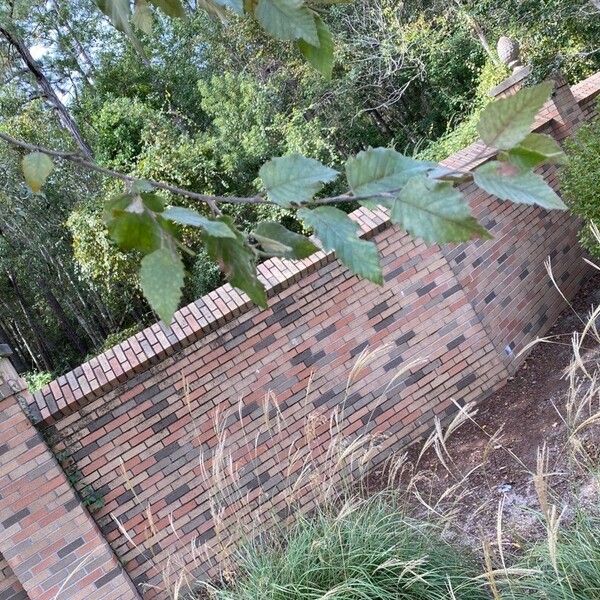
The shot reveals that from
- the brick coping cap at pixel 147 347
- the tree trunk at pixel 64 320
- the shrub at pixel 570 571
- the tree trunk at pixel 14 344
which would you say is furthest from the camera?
the tree trunk at pixel 14 344

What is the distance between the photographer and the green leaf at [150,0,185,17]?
1.29 metres

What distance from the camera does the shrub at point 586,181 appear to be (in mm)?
6641

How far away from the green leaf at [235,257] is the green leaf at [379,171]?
14 cm

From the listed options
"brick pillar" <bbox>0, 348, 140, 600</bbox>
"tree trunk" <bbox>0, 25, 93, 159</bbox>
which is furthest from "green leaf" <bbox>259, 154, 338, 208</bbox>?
"tree trunk" <bbox>0, 25, 93, 159</bbox>

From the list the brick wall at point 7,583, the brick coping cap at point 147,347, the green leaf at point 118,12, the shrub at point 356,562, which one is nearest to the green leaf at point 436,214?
the green leaf at point 118,12

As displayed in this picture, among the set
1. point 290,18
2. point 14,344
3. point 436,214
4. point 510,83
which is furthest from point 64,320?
point 436,214

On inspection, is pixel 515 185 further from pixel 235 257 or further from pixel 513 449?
pixel 513 449

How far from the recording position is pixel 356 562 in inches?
133

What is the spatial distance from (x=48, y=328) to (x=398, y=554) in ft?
61.8

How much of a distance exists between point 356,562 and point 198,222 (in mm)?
2949

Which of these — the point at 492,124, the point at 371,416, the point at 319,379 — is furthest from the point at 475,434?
the point at 492,124

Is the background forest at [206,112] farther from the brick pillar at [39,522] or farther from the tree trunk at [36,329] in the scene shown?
the brick pillar at [39,522]

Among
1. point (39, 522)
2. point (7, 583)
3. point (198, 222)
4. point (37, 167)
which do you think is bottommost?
point (7, 583)

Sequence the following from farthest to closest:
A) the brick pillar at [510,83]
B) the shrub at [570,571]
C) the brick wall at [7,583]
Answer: the brick pillar at [510,83]
the brick wall at [7,583]
the shrub at [570,571]
